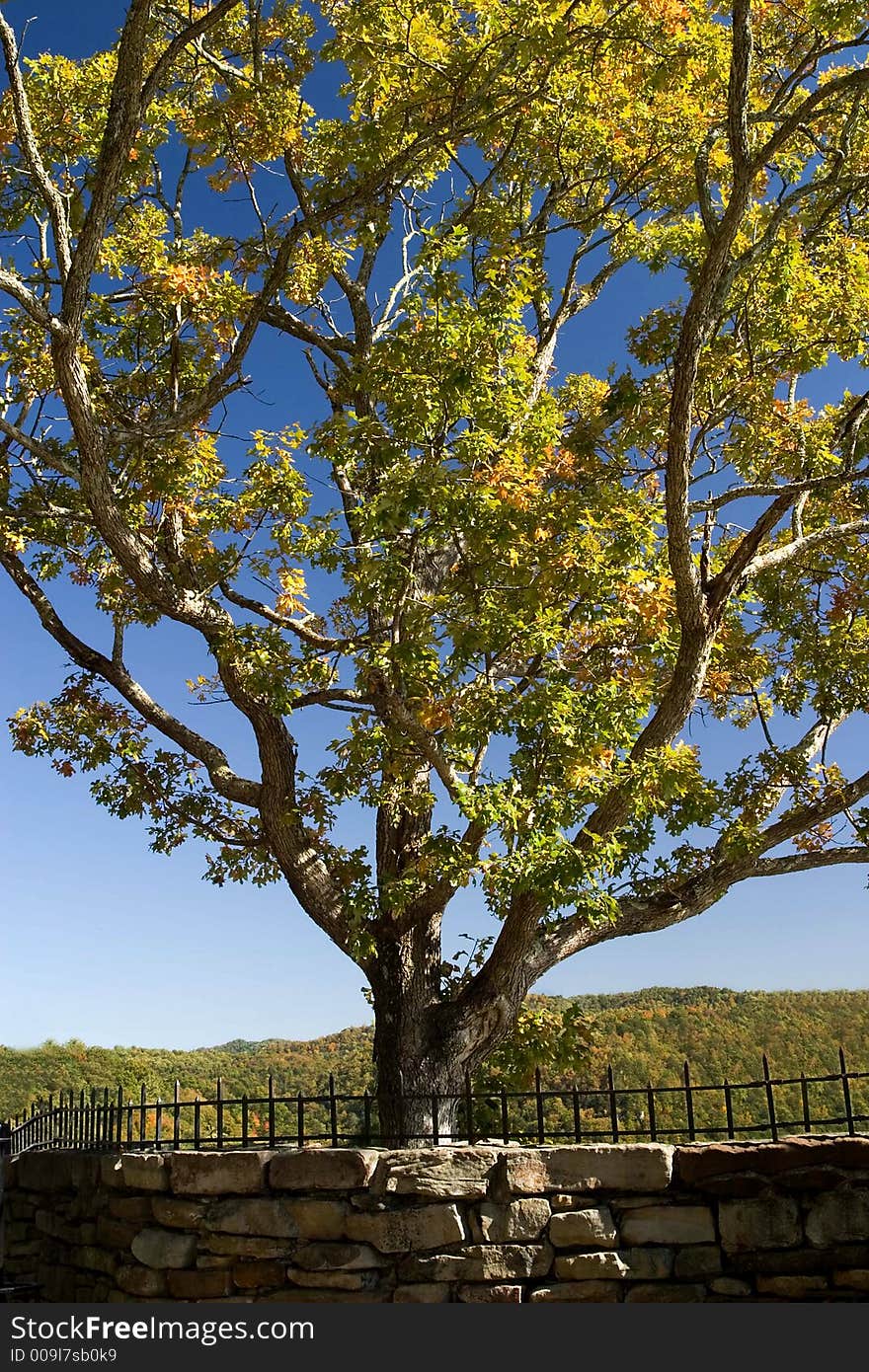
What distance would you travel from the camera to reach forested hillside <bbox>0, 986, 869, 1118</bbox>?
1714 centimetres

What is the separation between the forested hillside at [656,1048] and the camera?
56.2 feet

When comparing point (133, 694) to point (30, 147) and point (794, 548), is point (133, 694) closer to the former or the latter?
point (30, 147)

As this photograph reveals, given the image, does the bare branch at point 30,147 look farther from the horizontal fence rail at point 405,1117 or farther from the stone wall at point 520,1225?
the stone wall at point 520,1225

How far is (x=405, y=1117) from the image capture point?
8523 mm

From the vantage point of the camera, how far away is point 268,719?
9.48 metres

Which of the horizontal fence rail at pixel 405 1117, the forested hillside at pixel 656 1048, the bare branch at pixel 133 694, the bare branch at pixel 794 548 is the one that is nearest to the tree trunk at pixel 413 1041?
the horizontal fence rail at pixel 405 1117

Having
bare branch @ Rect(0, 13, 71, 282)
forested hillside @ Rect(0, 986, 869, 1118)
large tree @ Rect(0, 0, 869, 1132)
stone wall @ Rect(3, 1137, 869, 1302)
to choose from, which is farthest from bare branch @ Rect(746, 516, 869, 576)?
forested hillside @ Rect(0, 986, 869, 1118)

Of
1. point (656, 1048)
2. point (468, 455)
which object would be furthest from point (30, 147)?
point (656, 1048)

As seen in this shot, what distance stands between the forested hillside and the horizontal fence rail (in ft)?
14.7

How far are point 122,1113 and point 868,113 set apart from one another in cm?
966

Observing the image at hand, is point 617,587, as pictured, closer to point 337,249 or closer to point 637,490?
point 637,490

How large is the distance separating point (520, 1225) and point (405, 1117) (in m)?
2.30

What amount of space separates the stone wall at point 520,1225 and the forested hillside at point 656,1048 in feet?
22.4

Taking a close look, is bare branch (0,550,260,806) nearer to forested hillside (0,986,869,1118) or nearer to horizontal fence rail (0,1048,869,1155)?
horizontal fence rail (0,1048,869,1155)
